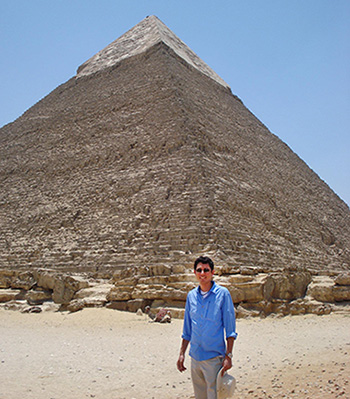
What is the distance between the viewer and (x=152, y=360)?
4.55m

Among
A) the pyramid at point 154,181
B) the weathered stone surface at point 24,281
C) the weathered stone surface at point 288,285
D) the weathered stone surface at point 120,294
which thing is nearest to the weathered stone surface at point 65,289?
the weathered stone surface at point 24,281

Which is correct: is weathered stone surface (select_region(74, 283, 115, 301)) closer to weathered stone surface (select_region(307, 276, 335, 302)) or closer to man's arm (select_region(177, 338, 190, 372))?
weathered stone surface (select_region(307, 276, 335, 302))

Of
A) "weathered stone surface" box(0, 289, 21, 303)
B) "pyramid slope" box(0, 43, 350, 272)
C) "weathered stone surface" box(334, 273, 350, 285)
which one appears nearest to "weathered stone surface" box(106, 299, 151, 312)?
"pyramid slope" box(0, 43, 350, 272)

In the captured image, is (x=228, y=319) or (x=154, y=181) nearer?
(x=228, y=319)

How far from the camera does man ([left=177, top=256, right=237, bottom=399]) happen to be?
8.43 ft

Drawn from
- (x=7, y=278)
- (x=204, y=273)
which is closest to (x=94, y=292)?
(x=7, y=278)

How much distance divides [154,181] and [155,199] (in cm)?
97

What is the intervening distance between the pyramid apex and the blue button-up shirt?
21718mm

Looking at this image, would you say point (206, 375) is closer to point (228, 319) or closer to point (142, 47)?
point (228, 319)

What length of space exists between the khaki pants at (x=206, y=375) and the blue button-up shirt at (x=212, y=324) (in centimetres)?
4

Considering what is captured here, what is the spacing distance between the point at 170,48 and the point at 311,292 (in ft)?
58.2

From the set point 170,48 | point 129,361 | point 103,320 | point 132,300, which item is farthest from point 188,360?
point 170,48

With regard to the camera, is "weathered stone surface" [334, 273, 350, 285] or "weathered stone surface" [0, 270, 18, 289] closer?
"weathered stone surface" [334, 273, 350, 285]

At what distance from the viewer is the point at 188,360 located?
15.1ft
